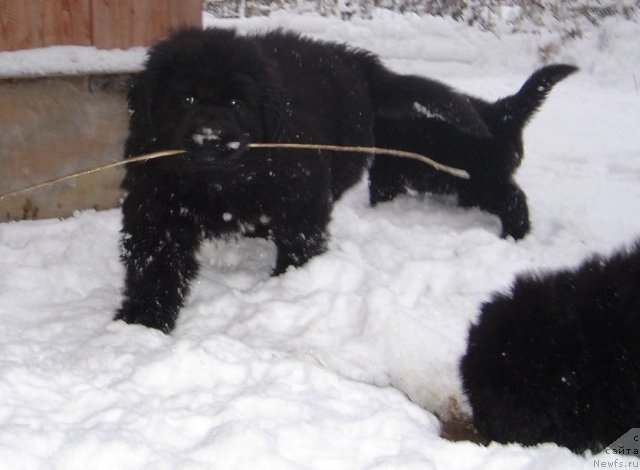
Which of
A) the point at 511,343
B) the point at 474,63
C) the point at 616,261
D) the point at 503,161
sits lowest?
the point at 474,63

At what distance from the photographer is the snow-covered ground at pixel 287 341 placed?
2.42 m

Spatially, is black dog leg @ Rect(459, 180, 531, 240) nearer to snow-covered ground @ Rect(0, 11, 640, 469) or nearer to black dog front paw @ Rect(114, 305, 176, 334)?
snow-covered ground @ Rect(0, 11, 640, 469)

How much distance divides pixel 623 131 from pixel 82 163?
13.0 ft

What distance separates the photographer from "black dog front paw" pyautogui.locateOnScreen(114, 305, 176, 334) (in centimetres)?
329

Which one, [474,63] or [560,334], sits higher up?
[560,334]

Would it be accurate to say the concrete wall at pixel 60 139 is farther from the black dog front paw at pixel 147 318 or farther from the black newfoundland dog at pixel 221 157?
the black dog front paw at pixel 147 318

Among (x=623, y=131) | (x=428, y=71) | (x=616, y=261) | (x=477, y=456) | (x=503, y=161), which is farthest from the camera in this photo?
(x=428, y=71)

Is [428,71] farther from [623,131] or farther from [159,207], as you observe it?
[159,207]

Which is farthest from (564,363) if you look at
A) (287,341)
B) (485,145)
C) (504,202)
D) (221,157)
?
(485,145)

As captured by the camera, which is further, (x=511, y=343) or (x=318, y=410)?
(x=318, y=410)

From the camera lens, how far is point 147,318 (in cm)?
329

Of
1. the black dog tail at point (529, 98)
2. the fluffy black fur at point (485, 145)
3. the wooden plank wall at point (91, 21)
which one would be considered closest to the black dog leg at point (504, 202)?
the fluffy black fur at point (485, 145)

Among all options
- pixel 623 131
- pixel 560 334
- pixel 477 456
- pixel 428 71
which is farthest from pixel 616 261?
pixel 428 71

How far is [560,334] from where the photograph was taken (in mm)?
2455
